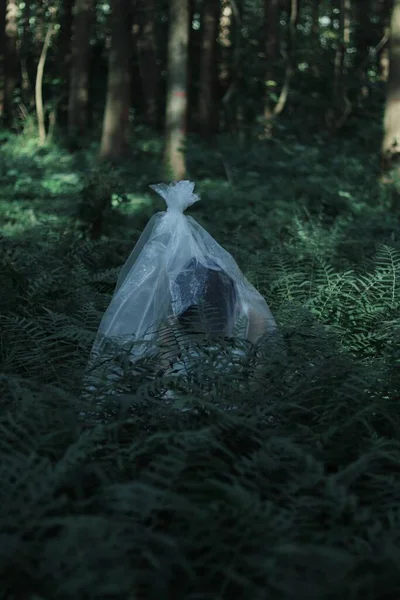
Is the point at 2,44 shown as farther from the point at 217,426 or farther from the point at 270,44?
the point at 217,426

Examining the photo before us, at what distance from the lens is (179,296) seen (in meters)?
4.89

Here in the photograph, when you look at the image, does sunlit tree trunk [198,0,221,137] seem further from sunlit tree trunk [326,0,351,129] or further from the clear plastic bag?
the clear plastic bag

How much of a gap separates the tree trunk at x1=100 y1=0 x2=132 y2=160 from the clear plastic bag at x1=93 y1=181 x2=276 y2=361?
11659mm

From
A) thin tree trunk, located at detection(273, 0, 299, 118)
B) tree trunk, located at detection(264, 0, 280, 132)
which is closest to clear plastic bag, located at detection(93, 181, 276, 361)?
thin tree trunk, located at detection(273, 0, 299, 118)

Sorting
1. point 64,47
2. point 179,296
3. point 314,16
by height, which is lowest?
point 179,296

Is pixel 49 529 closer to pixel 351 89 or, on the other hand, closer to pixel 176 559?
pixel 176 559

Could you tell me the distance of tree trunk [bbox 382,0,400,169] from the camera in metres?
12.2

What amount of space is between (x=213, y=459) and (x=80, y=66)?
20.2 meters

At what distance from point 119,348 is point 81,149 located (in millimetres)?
16840

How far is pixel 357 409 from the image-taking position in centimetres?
403

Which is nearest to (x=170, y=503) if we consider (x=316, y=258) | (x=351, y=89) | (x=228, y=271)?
(x=228, y=271)

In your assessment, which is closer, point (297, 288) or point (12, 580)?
point (12, 580)

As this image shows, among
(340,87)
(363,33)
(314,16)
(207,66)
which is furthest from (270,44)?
(314,16)

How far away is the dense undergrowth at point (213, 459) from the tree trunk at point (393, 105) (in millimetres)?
5332
